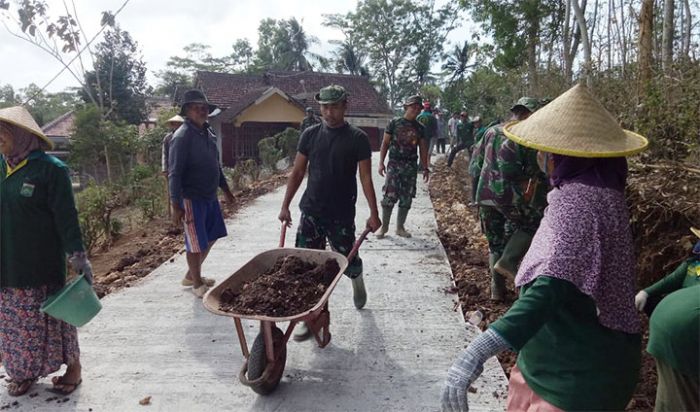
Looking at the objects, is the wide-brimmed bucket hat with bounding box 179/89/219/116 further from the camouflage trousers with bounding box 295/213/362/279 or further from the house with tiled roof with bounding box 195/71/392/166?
the house with tiled roof with bounding box 195/71/392/166

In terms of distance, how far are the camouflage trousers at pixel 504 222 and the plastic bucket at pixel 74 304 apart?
9.39ft

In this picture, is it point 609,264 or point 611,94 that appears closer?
point 609,264

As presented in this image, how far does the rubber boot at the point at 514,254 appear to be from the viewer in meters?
3.77

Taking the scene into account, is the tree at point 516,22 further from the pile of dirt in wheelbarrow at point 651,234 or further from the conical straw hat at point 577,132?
the conical straw hat at point 577,132

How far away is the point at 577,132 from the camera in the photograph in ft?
5.82

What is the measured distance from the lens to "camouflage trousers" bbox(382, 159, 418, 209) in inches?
261

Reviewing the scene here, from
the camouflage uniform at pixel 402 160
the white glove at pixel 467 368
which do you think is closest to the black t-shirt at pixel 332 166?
the white glove at pixel 467 368

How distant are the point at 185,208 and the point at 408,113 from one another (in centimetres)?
327

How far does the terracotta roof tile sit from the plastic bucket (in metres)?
24.2

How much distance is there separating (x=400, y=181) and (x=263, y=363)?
4.03 m

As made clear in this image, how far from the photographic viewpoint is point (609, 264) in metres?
1.63

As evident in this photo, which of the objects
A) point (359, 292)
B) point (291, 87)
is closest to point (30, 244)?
point (359, 292)

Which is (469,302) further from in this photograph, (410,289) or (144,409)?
(144,409)

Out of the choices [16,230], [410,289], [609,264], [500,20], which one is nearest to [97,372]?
[16,230]
